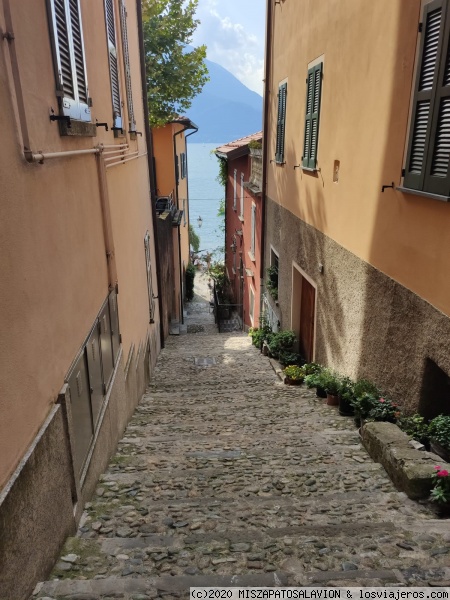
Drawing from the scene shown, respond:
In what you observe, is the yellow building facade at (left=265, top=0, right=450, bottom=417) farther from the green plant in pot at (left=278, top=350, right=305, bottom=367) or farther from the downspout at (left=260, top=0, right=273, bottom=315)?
the downspout at (left=260, top=0, right=273, bottom=315)

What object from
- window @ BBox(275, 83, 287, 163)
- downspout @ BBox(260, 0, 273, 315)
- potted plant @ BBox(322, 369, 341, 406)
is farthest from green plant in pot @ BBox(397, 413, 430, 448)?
downspout @ BBox(260, 0, 273, 315)

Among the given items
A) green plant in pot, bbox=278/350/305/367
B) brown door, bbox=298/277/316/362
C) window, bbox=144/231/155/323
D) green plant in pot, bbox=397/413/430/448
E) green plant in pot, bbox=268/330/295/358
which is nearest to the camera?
green plant in pot, bbox=397/413/430/448

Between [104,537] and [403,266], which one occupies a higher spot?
[403,266]

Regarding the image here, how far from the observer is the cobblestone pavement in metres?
2.60

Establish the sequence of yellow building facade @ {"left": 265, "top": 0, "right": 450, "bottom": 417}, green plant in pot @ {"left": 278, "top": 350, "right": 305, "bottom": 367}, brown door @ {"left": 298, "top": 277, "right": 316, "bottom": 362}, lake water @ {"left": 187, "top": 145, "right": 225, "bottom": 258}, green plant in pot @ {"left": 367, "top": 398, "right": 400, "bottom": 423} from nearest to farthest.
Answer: yellow building facade @ {"left": 265, "top": 0, "right": 450, "bottom": 417} < green plant in pot @ {"left": 367, "top": 398, "right": 400, "bottom": 423} < brown door @ {"left": 298, "top": 277, "right": 316, "bottom": 362} < green plant in pot @ {"left": 278, "top": 350, "right": 305, "bottom": 367} < lake water @ {"left": 187, "top": 145, "right": 225, "bottom": 258}

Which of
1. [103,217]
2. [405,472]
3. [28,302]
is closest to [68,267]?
[28,302]

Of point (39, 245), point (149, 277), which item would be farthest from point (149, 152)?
point (39, 245)

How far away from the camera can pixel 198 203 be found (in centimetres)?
11225

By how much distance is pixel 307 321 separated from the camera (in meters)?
8.59

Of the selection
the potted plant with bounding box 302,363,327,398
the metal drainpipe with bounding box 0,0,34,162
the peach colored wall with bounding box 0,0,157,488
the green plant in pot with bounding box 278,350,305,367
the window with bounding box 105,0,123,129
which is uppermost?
the window with bounding box 105,0,123,129

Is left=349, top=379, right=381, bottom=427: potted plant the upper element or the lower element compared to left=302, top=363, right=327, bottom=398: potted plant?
upper

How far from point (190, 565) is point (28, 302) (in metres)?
1.93

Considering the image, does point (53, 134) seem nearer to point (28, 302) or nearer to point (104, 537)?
point (28, 302)

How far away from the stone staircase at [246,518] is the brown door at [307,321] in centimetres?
263
